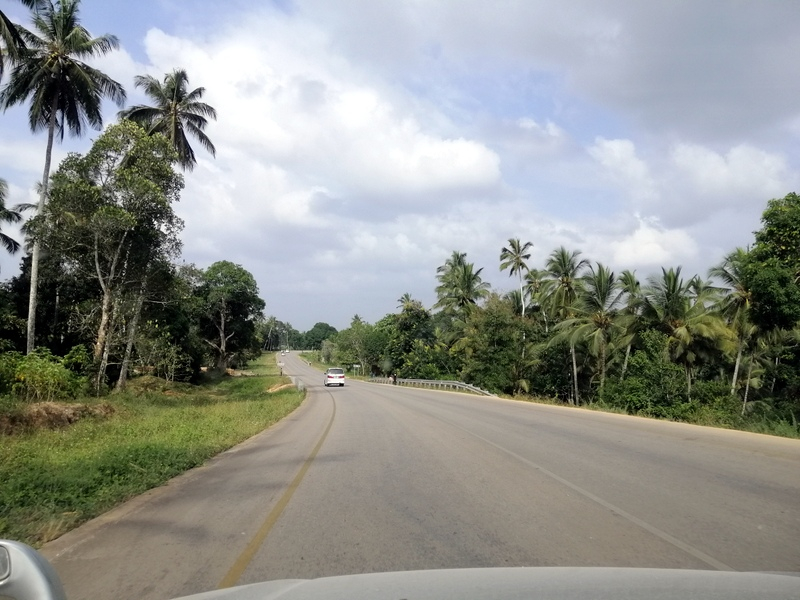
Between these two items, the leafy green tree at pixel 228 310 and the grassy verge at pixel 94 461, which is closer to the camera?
the grassy verge at pixel 94 461

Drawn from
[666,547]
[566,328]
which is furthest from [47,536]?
[566,328]

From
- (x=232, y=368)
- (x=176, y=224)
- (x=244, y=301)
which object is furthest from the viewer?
(x=232, y=368)

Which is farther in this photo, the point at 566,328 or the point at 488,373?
the point at 488,373

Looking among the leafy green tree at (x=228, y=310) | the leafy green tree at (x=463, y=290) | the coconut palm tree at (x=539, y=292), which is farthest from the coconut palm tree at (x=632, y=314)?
the leafy green tree at (x=228, y=310)

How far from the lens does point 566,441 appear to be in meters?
15.2

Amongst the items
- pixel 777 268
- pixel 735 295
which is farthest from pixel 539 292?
pixel 777 268

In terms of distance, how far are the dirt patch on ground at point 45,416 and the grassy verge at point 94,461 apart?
0.52 m

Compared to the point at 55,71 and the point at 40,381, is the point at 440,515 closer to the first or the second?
the point at 40,381

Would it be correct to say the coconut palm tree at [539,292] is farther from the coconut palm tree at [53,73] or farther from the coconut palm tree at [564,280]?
the coconut palm tree at [53,73]

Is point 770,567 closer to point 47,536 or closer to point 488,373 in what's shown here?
point 47,536

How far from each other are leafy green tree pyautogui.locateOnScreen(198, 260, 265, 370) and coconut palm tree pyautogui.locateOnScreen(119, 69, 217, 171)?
3110 cm

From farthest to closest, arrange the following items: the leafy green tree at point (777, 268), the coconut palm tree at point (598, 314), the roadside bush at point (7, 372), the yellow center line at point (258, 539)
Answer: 1. the coconut palm tree at point (598, 314)
2. the roadside bush at point (7, 372)
3. the leafy green tree at point (777, 268)
4. the yellow center line at point (258, 539)

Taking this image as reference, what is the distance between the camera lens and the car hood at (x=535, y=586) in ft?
12.4

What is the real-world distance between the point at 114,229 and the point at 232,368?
63.4 meters
